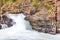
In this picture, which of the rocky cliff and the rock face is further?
the rock face

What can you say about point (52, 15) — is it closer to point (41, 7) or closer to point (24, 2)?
point (41, 7)

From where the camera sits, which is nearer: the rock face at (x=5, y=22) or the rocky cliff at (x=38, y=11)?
the rocky cliff at (x=38, y=11)

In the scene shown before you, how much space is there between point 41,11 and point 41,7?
0.15 m

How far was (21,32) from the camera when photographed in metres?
4.59

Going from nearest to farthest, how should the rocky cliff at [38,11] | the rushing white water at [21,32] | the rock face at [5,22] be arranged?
the rushing white water at [21,32] → the rocky cliff at [38,11] → the rock face at [5,22]

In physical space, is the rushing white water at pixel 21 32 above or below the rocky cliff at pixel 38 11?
below

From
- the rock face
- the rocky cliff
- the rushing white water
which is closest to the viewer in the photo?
the rushing white water

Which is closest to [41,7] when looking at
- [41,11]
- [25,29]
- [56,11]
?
[41,11]

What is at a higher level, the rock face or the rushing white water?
the rock face

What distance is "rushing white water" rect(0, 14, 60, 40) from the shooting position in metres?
4.29

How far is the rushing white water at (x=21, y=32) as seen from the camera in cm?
429

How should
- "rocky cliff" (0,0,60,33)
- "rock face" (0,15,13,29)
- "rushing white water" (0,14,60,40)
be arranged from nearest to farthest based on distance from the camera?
1. "rushing white water" (0,14,60,40)
2. "rocky cliff" (0,0,60,33)
3. "rock face" (0,15,13,29)

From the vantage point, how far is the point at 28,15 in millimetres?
4902

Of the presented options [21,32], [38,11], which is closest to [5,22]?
[21,32]
